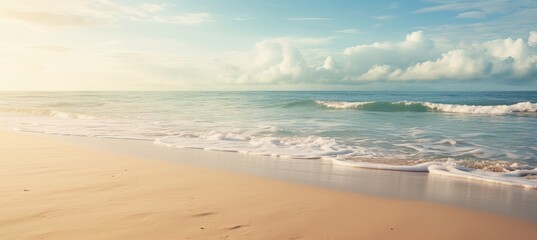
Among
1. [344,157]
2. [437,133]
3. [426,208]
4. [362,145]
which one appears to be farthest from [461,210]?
[437,133]

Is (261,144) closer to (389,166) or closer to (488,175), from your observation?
(389,166)

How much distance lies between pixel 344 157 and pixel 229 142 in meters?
3.68

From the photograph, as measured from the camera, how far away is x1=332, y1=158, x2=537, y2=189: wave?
6287 mm

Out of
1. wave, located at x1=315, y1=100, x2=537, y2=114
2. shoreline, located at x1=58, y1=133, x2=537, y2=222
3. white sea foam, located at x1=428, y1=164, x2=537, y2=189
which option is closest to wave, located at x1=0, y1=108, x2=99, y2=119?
shoreline, located at x1=58, y1=133, x2=537, y2=222

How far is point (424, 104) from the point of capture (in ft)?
93.1

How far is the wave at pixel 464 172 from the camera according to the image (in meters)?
6.29

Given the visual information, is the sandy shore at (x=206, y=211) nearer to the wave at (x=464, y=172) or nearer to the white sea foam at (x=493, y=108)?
the wave at (x=464, y=172)

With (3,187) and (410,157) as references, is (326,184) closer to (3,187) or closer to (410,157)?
(410,157)

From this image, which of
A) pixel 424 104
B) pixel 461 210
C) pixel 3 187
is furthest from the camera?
pixel 424 104

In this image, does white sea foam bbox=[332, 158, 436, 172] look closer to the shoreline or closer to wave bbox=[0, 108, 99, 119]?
the shoreline

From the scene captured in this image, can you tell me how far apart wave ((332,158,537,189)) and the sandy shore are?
2.25 meters

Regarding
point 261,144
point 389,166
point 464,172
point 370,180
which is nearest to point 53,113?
point 261,144

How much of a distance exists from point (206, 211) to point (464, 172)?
5.00 m

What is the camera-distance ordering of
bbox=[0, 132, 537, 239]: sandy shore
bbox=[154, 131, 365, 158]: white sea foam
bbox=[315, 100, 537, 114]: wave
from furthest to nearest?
bbox=[315, 100, 537, 114]: wave → bbox=[154, 131, 365, 158]: white sea foam → bbox=[0, 132, 537, 239]: sandy shore
